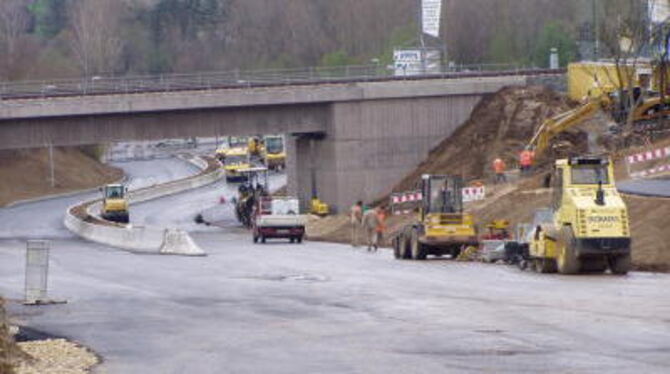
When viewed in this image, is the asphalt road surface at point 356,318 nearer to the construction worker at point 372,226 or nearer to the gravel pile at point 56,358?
the gravel pile at point 56,358

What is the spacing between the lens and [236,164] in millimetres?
128125

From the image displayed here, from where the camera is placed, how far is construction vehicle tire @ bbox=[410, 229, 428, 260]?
145ft

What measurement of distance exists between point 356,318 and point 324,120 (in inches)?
2104

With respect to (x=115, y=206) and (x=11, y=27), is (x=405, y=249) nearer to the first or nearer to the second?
(x=115, y=206)

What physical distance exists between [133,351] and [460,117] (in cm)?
5893

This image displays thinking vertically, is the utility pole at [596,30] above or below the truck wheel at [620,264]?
above

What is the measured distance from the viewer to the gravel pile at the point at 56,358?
18.4m

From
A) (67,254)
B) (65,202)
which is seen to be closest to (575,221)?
(67,254)

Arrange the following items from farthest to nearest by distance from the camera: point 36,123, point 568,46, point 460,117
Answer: point 568,46 < point 460,117 < point 36,123

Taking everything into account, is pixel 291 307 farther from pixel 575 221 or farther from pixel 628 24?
pixel 628 24

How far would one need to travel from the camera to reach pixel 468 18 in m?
124

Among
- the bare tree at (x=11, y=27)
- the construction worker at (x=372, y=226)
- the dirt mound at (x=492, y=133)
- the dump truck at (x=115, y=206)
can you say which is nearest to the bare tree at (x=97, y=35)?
the bare tree at (x=11, y=27)

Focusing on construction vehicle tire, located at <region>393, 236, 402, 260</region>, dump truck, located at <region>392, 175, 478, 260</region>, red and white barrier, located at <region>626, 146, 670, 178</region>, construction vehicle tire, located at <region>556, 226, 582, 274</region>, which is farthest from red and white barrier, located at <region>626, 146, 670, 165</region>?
construction vehicle tire, located at <region>556, 226, 582, 274</region>

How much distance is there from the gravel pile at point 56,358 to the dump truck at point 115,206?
64847 millimetres
